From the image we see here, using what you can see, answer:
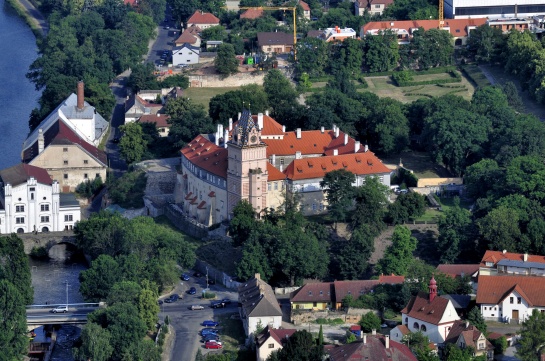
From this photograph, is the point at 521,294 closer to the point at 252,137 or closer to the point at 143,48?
the point at 252,137

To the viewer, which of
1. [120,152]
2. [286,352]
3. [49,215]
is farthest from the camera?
[120,152]

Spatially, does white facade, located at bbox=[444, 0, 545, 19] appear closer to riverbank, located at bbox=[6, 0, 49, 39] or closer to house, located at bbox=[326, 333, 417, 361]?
riverbank, located at bbox=[6, 0, 49, 39]

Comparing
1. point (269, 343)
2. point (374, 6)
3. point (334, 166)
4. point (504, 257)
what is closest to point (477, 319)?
point (504, 257)

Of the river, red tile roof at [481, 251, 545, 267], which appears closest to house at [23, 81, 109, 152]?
the river

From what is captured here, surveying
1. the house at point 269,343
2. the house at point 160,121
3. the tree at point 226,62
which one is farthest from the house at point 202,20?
the house at point 269,343

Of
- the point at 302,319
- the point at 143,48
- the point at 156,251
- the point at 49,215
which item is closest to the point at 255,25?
the point at 143,48

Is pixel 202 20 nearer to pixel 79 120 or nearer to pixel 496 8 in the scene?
pixel 496 8

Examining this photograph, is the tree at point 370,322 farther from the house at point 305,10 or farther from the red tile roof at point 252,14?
the house at point 305,10
